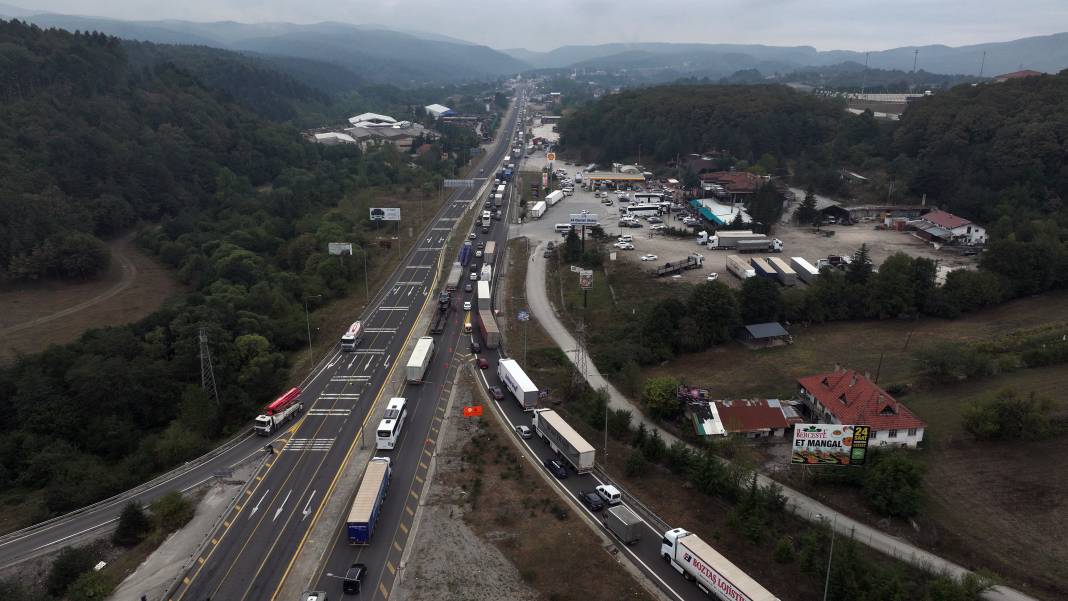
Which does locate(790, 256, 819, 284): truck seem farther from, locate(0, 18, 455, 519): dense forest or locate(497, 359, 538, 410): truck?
locate(0, 18, 455, 519): dense forest

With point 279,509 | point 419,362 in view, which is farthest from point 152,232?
point 279,509

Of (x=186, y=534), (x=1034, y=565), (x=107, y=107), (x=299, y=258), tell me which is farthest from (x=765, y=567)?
(x=107, y=107)

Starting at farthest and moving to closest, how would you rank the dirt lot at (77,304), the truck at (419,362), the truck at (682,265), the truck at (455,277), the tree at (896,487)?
the truck at (682,265) < the truck at (455,277) < the dirt lot at (77,304) < the truck at (419,362) < the tree at (896,487)

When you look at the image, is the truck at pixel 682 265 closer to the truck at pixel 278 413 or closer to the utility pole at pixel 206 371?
the truck at pixel 278 413

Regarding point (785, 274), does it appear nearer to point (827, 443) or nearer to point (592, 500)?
point (827, 443)

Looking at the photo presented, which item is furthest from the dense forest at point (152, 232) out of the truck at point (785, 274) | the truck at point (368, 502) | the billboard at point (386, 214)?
the truck at point (785, 274)

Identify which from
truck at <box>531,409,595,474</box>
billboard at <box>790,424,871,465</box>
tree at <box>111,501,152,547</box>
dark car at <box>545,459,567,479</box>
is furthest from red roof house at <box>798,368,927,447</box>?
tree at <box>111,501,152,547</box>
